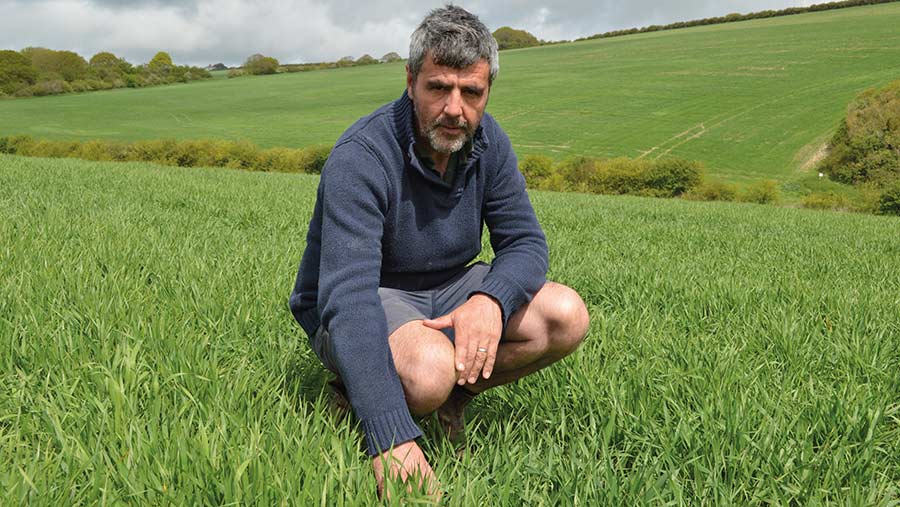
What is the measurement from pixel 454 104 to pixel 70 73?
297ft

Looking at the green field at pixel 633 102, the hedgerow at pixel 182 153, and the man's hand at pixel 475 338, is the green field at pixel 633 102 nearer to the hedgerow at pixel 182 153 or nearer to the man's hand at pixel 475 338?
the hedgerow at pixel 182 153

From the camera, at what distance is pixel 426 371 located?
1.90m

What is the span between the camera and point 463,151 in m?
2.30

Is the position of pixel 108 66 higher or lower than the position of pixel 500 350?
higher

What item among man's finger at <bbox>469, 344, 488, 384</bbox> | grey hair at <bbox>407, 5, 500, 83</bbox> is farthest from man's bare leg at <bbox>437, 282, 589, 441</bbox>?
grey hair at <bbox>407, 5, 500, 83</bbox>

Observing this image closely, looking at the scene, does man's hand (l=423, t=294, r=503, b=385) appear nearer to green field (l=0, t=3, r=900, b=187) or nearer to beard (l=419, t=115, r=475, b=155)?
beard (l=419, t=115, r=475, b=155)

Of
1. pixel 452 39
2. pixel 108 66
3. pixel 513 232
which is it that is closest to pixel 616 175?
pixel 513 232


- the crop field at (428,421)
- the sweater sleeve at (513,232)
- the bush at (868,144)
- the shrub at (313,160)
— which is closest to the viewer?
the crop field at (428,421)

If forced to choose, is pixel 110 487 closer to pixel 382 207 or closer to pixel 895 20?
pixel 382 207

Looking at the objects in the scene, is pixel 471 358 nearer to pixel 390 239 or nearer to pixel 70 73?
pixel 390 239

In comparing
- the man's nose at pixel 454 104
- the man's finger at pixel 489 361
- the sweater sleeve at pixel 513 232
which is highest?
the man's nose at pixel 454 104

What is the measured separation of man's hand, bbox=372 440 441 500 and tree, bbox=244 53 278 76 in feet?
312

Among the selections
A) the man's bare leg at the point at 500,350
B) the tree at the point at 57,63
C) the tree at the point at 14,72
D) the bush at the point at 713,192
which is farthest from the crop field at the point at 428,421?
the tree at the point at 57,63

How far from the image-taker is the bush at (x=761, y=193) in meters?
33.5
